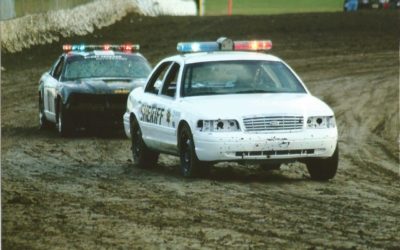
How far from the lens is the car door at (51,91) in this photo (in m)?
22.1

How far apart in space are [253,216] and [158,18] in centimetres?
3946

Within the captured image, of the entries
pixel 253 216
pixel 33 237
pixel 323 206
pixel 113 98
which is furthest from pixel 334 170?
pixel 113 98

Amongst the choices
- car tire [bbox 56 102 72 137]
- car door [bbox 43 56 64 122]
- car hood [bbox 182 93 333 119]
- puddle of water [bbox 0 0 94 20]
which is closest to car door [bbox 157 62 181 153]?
car hood [bbox 182 93 333 119]

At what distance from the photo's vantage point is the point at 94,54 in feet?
72.6

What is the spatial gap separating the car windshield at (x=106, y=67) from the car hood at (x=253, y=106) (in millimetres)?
6582

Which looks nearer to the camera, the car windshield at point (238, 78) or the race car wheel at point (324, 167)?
the race car wheel at point (324, 167)

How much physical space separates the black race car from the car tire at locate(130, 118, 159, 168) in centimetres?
389

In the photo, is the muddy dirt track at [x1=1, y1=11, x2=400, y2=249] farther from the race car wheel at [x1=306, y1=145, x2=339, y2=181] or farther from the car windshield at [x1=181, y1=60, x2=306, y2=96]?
the car windshield at [x1=181, y1=60, x2=306, y2=96]

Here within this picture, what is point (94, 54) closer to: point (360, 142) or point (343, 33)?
point (360, 142)

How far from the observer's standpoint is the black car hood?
20797mm

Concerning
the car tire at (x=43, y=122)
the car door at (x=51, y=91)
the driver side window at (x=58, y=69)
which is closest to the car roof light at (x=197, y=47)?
the car door at (x=51, y=91)

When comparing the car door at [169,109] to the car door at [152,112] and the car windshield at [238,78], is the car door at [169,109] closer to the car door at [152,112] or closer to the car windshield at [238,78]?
the car door at [152,112]

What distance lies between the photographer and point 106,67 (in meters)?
21.8

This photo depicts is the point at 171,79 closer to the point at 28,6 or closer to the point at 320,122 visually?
the point at 320,122
